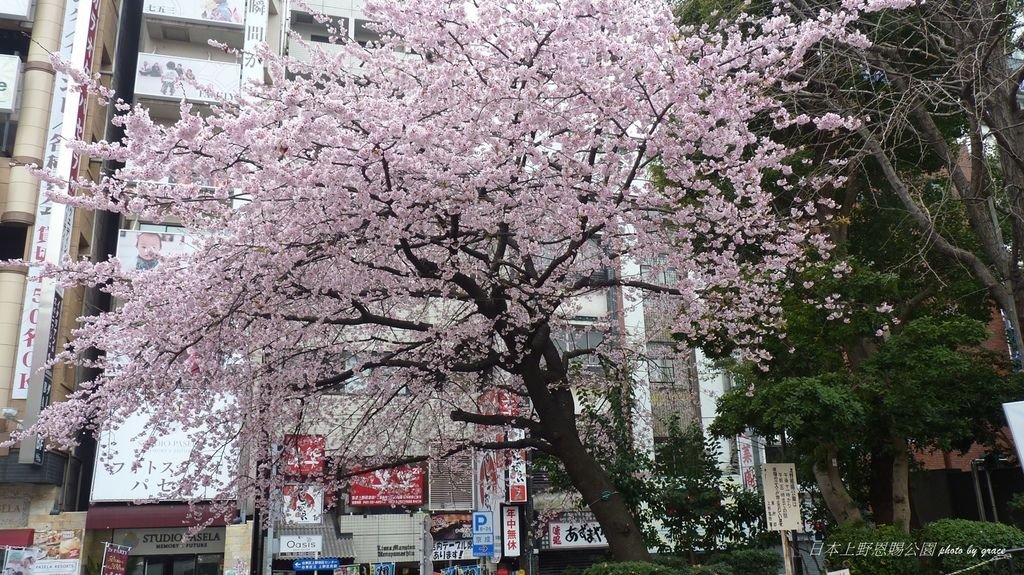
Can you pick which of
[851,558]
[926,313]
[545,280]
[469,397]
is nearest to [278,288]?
[545,280]

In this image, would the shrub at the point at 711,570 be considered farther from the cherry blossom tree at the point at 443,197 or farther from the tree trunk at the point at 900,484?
the tree trunk at the point at 900,484

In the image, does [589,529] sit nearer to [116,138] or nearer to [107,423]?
[107,423]

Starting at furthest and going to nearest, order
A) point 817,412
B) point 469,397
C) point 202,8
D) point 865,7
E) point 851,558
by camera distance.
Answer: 1. point 202,8
2. point 469,397
3. point 851,558
4. point 817,412
5. point 865,7

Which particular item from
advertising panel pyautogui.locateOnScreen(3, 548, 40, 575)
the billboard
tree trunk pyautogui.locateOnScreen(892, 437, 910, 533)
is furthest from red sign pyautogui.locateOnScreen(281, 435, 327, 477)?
tree trunk pyautogui.locateOnScreen(892, 437, 910, 533)

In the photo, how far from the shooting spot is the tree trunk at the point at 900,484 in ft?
37.4

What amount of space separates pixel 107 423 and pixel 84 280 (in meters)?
1.77

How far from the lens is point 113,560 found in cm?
1120

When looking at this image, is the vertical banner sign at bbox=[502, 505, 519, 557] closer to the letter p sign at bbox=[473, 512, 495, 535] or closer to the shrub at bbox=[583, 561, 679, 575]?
the letter p sign at bbox=[473, 512, 495, 535]

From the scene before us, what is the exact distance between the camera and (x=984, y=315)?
43.0 ft

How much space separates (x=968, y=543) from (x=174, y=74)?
68.6 ft

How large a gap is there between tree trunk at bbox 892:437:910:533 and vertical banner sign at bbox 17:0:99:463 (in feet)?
52.2

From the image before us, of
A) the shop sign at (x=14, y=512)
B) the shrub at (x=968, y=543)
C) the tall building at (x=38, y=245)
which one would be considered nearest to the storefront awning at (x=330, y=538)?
the tall building at (x=38, y=245)

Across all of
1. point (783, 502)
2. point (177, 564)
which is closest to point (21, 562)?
point (177, 564)

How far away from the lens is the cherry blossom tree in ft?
24.3
